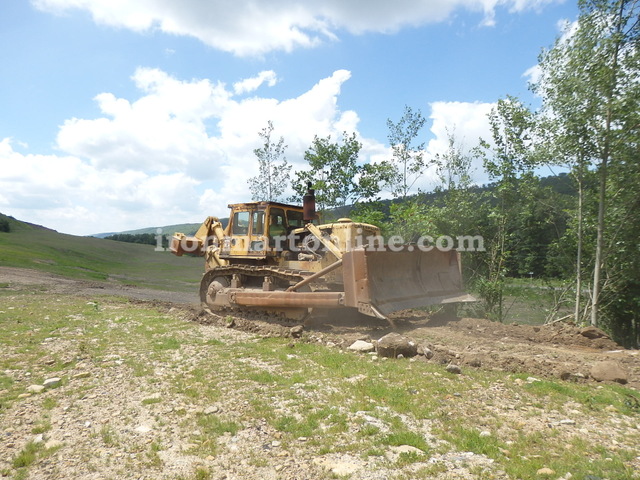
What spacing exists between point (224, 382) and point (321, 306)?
3.60m

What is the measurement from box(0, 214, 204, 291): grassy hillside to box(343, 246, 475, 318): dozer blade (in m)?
22.0

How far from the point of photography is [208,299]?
38.8ft

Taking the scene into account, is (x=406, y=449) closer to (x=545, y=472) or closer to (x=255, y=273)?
(x=545, y=472)

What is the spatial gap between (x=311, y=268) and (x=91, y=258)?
37400 millimetres

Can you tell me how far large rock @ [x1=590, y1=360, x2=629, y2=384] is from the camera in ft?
18.2

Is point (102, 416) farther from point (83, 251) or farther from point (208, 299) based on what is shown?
point (83, 251)

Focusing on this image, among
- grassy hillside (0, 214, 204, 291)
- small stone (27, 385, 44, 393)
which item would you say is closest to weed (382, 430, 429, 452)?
small stone (27, 385, 44, 393)

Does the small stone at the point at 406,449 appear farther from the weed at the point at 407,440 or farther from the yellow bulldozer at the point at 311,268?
the yellow bulldozer at the point at 311,268

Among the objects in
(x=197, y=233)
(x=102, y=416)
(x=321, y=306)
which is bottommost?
(x=102, y=416)

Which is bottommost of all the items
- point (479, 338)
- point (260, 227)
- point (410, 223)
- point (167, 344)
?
point (167, 344)

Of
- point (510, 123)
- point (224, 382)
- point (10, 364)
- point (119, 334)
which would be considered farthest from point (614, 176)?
point (10, 364)

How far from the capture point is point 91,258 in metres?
40.5

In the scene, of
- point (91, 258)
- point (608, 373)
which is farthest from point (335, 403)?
point (91, 258)

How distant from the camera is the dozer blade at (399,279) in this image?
8156mm
